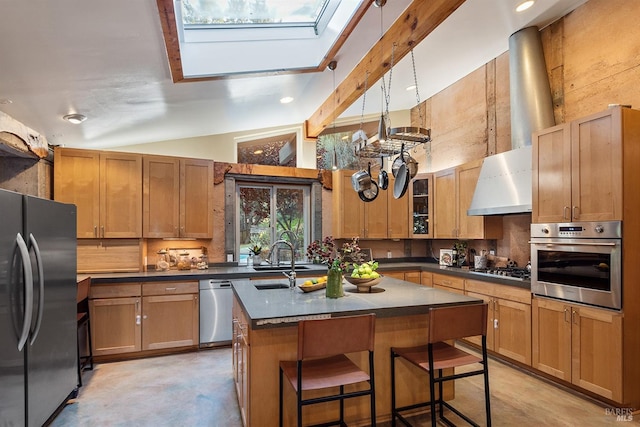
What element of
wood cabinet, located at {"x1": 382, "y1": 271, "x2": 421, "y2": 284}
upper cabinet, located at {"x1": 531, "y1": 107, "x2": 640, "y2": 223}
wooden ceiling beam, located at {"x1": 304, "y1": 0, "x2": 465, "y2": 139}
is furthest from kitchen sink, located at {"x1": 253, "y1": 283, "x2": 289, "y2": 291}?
upper cabinet, located at {"x1": 531, "y1": 107, "x2": 640, "y2": 223}

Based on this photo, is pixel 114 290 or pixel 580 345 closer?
pixel 580 345

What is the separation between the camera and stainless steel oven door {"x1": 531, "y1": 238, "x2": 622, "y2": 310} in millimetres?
2580

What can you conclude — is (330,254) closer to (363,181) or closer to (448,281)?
(363,181)

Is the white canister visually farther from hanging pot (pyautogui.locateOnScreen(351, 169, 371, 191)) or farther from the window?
the window

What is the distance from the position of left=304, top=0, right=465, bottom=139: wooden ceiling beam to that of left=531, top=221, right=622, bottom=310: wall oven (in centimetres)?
200

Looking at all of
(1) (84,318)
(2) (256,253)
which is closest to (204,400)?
(1) (84,318)

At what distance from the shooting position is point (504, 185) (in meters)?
3.67

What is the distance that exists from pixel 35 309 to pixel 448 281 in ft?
13.4

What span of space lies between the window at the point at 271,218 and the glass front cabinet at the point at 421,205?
1.61 metres

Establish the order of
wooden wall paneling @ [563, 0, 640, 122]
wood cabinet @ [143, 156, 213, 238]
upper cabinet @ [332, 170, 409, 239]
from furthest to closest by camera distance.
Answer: upper cabinet @ [332, 170, 409, 239], wood cabinet @ [143, 156, 213, 238], wooden wall paneling @ [563, 0, 640, 122]

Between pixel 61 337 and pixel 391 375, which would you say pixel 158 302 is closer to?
pixel 61 337

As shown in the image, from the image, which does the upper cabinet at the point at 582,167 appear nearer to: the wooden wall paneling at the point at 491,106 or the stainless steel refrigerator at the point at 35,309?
the wooden wall paneling at the point at 491,106

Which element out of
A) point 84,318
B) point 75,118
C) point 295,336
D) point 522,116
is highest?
point 522,116

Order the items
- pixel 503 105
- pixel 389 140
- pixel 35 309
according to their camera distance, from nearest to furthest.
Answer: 1. pixel 35 309
2. pixel 389 140
3. pixel 503 105
